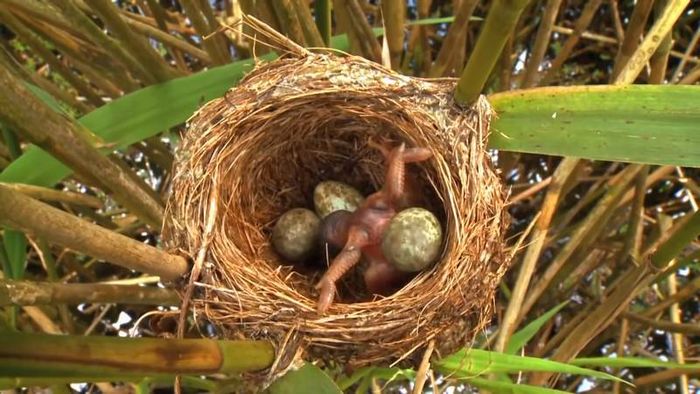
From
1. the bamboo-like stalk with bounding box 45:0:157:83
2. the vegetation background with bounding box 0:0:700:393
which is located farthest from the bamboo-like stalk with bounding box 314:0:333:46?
the bamboo-like stalk with bounding box 45:0:157:83

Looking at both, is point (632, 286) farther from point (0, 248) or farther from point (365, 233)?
point (0, 248)

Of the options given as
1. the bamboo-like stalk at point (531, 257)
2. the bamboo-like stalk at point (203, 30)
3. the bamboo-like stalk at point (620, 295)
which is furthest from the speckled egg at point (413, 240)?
the bamboo-like stalk at point (203, 30)

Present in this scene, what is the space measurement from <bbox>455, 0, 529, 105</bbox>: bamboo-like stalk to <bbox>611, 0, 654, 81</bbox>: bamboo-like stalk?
17.1 inches

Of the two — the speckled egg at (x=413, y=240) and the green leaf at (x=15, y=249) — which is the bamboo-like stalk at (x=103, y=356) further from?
the speckled egg at (x=413, y=240)

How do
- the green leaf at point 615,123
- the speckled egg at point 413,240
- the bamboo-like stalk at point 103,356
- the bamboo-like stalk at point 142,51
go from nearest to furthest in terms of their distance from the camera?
the bamboo-like stalk at point 103,356 < the green leaf at point 615,123 < the bamboo-like stalk at point 142,51 < the speckled egg at point 413,240

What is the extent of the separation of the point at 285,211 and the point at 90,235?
28.6 inches

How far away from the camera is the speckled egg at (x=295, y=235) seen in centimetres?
119

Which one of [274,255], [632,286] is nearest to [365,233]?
[274,255]

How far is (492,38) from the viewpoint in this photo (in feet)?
1.99

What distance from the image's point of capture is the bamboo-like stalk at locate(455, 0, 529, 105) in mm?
563

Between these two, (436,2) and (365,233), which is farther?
(436,2)

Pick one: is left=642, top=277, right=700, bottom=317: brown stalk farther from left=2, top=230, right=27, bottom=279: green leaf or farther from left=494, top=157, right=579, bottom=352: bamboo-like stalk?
left=2, top=230, right=27, bottom=279: green leaf

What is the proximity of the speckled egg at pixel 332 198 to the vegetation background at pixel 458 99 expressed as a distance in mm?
226

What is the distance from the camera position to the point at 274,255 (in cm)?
121
